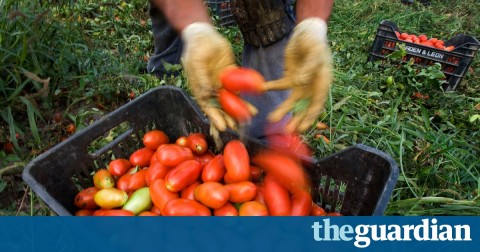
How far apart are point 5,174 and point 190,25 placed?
147cm

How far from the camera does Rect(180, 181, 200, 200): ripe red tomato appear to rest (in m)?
1.78

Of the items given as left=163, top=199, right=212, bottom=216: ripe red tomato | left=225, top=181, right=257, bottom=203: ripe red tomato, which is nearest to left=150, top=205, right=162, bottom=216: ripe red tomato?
left=163, top=199, right=212, bottom=216: ripe red tomato

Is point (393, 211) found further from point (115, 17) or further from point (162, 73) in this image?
point (115, 17)

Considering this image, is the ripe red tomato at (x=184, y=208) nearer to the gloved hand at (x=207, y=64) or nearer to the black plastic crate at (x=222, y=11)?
the gloved hand at (x=207, y=64)

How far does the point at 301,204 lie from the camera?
1.65 meters

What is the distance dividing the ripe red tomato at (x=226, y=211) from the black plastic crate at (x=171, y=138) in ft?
0.99

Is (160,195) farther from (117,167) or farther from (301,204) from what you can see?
(301,204)

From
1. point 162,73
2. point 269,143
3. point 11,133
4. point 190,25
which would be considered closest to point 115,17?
point 162,73

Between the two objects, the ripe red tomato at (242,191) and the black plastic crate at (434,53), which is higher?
the black plastic crate at (434,53)

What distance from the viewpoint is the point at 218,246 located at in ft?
5.19

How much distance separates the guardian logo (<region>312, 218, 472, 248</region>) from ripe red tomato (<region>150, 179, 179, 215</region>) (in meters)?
0.65

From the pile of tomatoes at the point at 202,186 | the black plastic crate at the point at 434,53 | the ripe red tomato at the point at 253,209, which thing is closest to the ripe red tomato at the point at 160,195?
the pile of tomatoes at the point at 202,186

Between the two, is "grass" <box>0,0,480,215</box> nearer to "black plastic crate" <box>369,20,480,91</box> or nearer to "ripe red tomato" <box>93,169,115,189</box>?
"black plastic crate" <box>369,20,480,91</box>

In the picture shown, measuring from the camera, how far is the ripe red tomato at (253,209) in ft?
5.34
